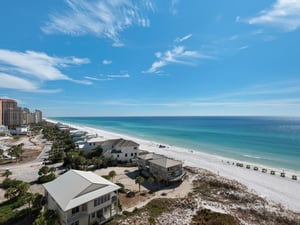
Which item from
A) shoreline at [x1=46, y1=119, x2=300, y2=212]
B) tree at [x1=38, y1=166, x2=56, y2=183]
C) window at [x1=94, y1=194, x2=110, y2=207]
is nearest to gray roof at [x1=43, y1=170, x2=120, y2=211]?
window at [x1=94, y1=194, x2=110, y2=207]

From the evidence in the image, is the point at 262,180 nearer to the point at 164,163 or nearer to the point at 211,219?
the point at 164,163

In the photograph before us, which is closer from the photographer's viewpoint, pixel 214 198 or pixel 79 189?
pixel 79 189

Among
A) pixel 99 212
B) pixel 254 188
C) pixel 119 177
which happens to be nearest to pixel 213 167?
pixel 254 188

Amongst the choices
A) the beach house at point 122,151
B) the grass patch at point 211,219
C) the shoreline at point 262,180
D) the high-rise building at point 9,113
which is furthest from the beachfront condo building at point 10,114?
the grass patch at point 211,219

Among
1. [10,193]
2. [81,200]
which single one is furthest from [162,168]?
[10,193]

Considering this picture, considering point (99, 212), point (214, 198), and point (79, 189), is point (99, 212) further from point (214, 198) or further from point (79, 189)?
point (214, 198)
